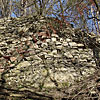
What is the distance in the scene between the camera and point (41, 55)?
3387mm

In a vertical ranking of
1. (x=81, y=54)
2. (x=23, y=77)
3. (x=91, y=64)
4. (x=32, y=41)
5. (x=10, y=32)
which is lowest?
(x=23, y=77)

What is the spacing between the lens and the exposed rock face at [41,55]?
299cm

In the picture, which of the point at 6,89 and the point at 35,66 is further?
the point at 35,66

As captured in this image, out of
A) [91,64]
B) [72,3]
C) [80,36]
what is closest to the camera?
[91,64]

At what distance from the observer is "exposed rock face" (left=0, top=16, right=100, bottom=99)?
299cm

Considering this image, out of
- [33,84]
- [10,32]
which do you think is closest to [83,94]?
[33,84]

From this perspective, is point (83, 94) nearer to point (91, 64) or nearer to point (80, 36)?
point (91, 64)

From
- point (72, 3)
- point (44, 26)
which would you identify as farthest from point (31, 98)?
point (72, 3)

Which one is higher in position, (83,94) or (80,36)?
(80,36)

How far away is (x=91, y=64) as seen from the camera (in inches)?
136

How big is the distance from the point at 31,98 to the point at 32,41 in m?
1.78

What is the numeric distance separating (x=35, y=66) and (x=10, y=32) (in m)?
1.62

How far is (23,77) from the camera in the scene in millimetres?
3014

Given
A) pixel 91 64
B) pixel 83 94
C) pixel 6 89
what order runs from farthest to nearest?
pixel 91 64 < pixel 6 89 < pixel 83 94
